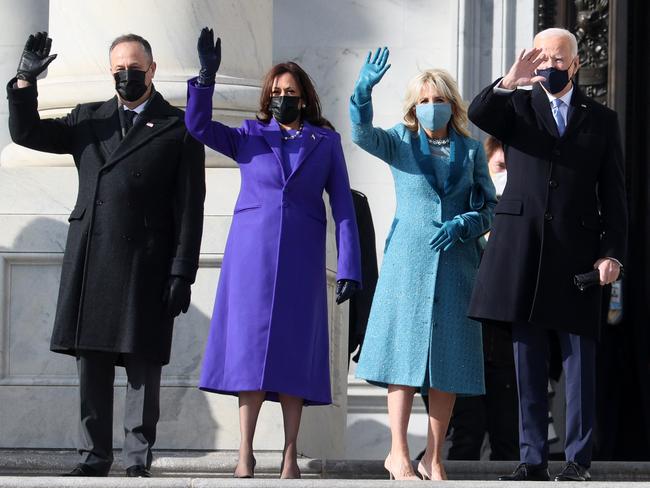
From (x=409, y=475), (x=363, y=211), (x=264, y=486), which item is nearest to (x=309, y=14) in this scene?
(x=363, y=211)

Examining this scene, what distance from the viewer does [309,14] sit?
40.3 ft

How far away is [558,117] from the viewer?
804 centimetres

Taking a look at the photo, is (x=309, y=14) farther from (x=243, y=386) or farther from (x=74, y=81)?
(x=243, y=386)

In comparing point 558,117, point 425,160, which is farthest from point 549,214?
point 425,160

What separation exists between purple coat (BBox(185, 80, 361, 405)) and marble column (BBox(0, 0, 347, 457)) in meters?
1.05

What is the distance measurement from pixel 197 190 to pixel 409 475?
148 centimetres

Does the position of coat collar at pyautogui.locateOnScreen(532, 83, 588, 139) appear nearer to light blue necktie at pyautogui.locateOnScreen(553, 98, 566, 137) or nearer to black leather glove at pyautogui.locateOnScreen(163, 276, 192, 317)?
light blue necktie at pyautogui.locateOnScreen(553, 98, 566, 137)

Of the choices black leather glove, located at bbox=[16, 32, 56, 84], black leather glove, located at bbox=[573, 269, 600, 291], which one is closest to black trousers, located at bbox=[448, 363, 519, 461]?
black leather glove, located at bbox=[573, 269, 600, 291]

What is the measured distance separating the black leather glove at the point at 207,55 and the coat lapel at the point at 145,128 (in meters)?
0.37

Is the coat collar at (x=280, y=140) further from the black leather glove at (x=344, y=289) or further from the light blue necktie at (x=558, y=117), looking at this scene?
the light blue necktie at (x=558, y=117)

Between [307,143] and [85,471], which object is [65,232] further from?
[85,471]

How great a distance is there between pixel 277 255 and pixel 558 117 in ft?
4.25

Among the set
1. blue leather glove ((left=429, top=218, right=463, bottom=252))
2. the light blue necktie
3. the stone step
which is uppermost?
the light blue necktie

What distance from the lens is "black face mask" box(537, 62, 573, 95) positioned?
792cm
